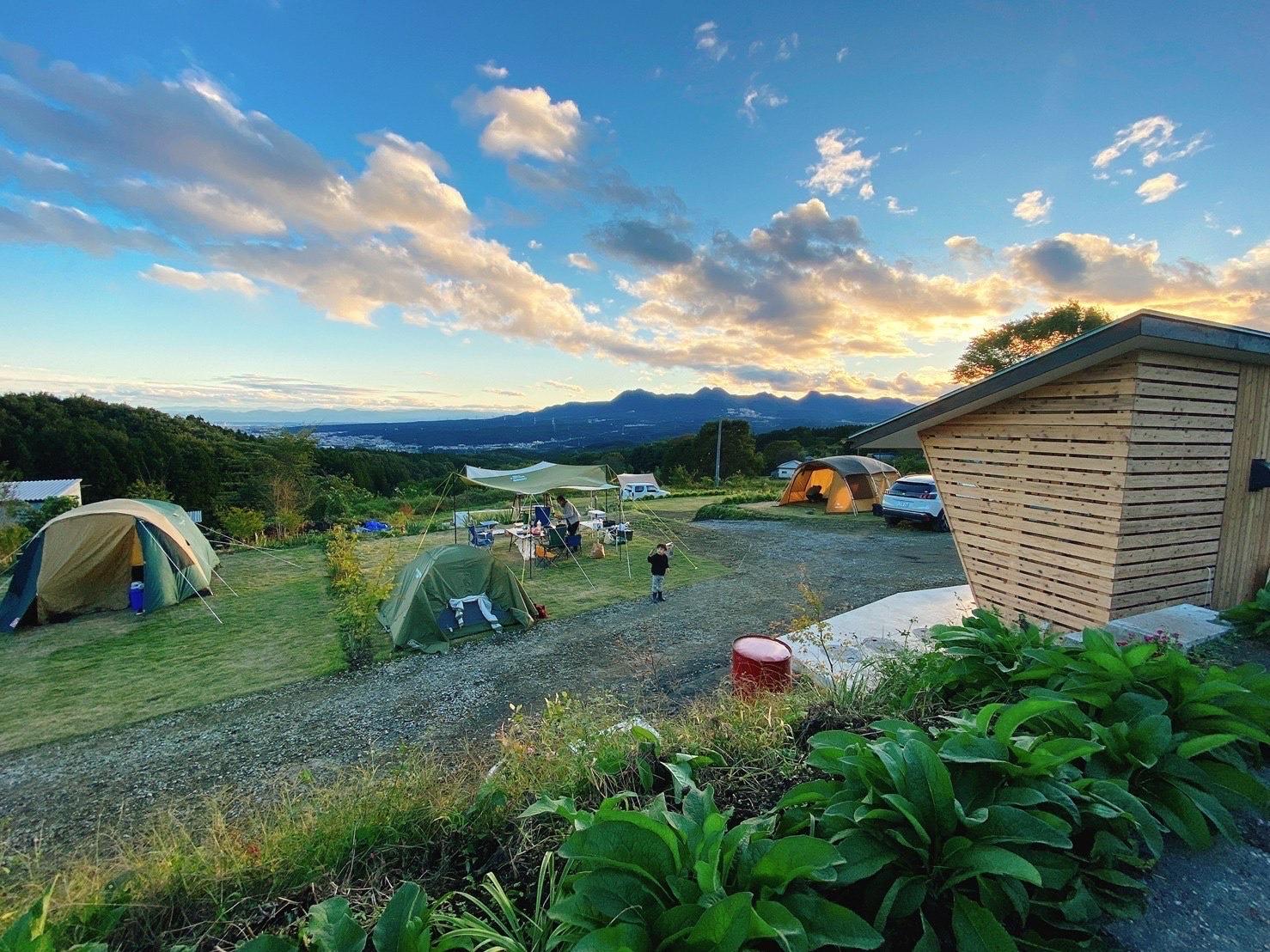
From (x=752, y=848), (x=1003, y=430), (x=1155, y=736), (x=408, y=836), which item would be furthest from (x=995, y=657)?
(x=1003, y=430)

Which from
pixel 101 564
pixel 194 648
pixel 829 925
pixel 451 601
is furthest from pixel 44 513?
pixel 829 925

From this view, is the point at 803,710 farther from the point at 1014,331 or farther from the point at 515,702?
the point at 1014,331

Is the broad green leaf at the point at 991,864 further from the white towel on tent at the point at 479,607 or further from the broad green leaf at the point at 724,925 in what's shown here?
the white towel on tent at the point at 479,607

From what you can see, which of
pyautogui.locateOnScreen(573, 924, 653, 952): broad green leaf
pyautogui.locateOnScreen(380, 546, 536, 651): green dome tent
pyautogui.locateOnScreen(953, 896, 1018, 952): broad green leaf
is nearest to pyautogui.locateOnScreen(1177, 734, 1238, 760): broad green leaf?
pyautogui.locateOnScreen(953, 896, 1018, 952): broad green leaf

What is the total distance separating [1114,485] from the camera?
472 cm

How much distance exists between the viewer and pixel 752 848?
156 cm

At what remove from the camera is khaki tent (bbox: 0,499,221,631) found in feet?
27.5

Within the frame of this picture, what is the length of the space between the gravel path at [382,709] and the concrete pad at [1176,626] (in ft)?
12.7

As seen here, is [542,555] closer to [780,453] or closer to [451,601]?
[451,601]

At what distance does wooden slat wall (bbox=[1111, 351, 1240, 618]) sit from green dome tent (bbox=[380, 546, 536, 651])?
24.5ft

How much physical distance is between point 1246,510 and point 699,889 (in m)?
7.55

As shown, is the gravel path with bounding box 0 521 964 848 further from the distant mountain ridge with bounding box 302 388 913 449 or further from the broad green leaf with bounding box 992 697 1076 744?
the distant mountain ridge with bounding box 302 388 913 449

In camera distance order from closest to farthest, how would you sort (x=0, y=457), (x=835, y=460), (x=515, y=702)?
1. (x=515, y=702)
2. (x=835, y=460)
3. (x=0, y=457)

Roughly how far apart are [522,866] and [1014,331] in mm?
41951
